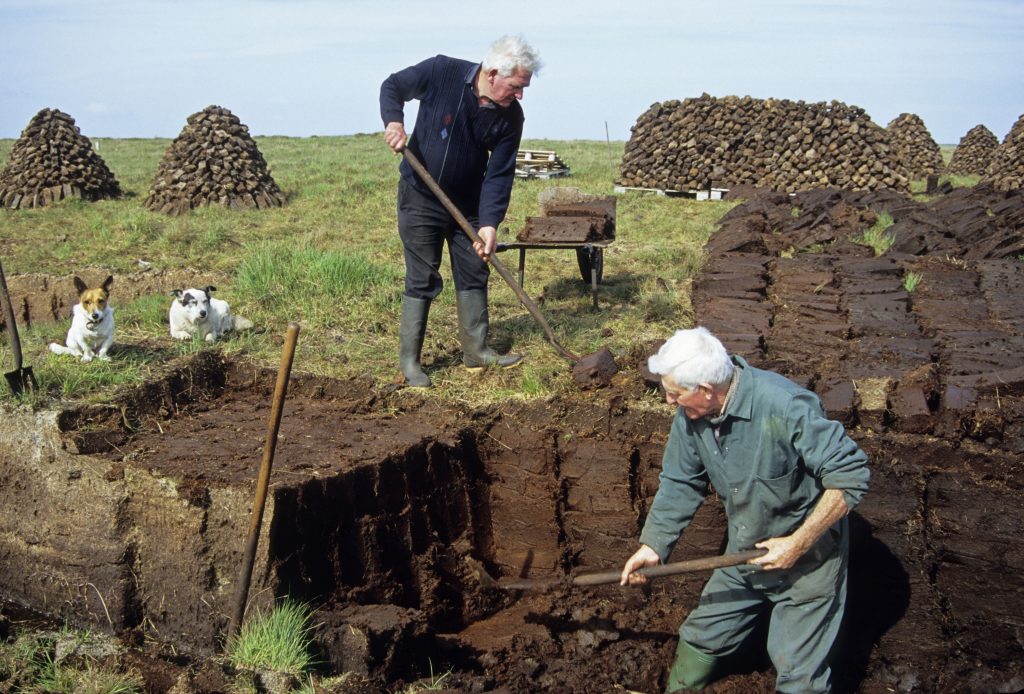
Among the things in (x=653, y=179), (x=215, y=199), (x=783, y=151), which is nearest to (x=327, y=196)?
(x=215, y=199)

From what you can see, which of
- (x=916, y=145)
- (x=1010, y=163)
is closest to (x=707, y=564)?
(x=1010, y=163)

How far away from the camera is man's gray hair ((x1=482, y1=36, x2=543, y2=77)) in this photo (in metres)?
5.04

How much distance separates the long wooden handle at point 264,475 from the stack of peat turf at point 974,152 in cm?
2392

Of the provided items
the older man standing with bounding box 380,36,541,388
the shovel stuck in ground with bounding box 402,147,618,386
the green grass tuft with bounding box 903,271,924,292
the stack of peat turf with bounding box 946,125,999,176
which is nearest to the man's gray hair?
the older man standing with bounding box 380,36,541,388

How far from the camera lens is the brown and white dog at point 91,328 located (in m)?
5.71

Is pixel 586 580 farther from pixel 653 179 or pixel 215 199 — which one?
pixel 653 179

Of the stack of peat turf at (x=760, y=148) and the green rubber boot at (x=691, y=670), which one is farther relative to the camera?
the stack of peat turf at (x=760, y=148)

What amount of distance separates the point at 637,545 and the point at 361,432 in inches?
73.1

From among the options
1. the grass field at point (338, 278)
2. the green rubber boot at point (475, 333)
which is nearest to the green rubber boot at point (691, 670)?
the grass field at point (338, 278)

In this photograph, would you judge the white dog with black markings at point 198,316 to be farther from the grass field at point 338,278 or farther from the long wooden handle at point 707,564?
the long wooden handle at point 707,564

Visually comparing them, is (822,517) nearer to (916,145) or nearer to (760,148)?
(760,148)

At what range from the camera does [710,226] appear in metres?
12.0

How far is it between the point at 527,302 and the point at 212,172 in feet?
→ 30.9

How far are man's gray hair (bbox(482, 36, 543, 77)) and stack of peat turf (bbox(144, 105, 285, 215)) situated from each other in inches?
359
